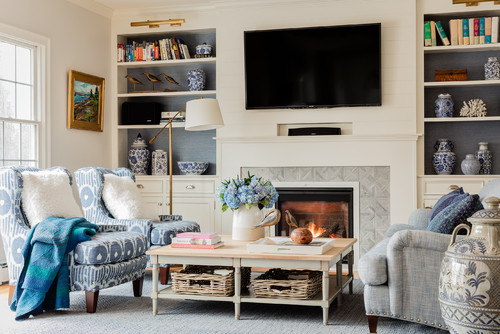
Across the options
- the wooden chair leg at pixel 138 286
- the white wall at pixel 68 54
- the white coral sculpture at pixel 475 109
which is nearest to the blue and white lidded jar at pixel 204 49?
the white wall at pixel 68 54

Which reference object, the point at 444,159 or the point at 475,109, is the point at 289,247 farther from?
the point at 475,109

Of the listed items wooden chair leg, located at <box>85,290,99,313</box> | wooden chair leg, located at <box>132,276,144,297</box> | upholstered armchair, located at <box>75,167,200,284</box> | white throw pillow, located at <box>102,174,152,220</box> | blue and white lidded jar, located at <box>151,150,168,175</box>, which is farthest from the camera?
blue and white lidded jar, located at <box>151,150,168,175</box>

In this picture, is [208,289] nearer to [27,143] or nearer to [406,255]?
[406,255]

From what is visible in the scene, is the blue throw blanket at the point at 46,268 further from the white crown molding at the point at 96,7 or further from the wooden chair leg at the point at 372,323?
the white crown molding at the point at 96,7

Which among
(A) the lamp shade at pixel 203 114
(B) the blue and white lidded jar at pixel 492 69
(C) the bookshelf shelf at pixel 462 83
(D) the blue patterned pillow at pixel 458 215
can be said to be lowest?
(D) the blue patterned pillow at pixel 458 215

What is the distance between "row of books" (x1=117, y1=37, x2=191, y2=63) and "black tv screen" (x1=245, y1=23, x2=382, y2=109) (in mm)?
834

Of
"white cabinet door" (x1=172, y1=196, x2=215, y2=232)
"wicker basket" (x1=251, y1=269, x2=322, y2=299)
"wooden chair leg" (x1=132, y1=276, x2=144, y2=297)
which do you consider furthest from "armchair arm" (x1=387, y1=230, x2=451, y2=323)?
"white cabinet door" (x1=172, y1=196, x2=215, y2=232)

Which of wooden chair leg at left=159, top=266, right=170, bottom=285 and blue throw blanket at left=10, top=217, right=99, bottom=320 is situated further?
wooden chair leg at left=159, top=266, right=170, bottom=285

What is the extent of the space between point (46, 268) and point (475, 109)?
423 cm

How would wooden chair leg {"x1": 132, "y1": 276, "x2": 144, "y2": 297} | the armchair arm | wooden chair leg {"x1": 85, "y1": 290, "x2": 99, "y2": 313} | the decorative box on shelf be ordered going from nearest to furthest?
the armchair arm
the decorative box on shelf
wooden chair leg {"x1": 85, "y1": 290, "x2": 99, "y2": 313}
wooden chair leg {"x1": 132, "y1": 276, "x2": 144, "y2": 297}

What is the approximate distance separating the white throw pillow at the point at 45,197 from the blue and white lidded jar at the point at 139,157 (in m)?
2.24

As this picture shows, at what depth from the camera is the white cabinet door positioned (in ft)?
21.3

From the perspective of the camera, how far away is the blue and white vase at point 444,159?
597 cm

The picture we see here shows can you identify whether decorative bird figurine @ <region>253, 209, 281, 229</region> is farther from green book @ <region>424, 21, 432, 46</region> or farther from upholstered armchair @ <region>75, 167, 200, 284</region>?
green book @ <region>424, 21, 432, 46</region>
